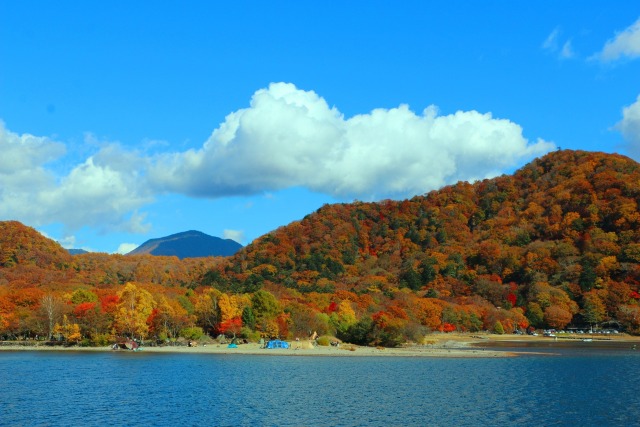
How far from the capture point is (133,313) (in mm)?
101062

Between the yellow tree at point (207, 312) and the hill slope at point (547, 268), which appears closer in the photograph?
the yellow tree at point (207, 312)

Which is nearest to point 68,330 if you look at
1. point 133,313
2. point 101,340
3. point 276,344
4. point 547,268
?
point 101,340

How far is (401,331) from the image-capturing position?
357 ft

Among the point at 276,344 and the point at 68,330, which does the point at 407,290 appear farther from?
the point at 68,330

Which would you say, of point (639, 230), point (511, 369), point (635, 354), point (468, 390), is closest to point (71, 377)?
point (468, 390)

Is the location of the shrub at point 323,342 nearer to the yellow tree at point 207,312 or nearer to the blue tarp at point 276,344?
the blue tarp at point 276,344

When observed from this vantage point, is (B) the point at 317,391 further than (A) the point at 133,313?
No

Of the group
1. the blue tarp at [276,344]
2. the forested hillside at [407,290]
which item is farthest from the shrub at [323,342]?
the blue tarp at [276,344]

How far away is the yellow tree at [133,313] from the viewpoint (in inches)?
3986

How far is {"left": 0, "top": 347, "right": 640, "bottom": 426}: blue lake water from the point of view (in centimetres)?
4416

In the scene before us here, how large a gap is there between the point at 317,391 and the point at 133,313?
53.1 m

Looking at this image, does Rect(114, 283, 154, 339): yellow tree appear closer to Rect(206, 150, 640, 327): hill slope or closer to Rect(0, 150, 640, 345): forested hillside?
Rect(0, 150, 640, 345): forested hillside

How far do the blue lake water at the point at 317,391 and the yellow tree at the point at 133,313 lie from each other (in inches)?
668

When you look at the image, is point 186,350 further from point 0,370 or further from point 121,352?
point 0,370
